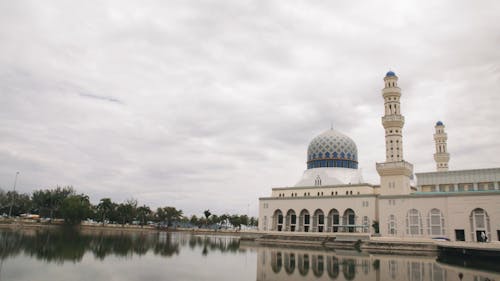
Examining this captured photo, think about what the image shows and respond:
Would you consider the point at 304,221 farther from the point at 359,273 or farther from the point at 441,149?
the point at 359,273

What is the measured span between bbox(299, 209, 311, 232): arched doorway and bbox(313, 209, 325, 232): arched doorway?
879mm

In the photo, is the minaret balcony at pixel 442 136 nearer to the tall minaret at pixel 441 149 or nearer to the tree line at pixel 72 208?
the tall minaret at pixel 441 149

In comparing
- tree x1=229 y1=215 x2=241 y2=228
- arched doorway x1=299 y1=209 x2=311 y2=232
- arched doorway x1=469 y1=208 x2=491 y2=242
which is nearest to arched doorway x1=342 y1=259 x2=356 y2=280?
arched doorway x1=469 y1=208 x2=491 y2=242

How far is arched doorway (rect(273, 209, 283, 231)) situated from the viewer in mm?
51938

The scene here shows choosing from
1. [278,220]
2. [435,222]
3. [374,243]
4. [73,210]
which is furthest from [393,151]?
[73,210]

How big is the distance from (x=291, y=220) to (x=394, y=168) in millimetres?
15974

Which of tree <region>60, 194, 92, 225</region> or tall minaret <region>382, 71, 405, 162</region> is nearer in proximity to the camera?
tall minaret <region>382, 71, 405, 162</region>

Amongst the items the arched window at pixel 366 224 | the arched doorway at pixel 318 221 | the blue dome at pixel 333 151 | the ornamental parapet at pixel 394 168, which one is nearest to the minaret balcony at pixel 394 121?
the ornamental parapet at pixel 394 168

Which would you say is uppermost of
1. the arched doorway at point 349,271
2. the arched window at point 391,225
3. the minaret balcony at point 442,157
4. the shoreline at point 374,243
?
the minaret balcony at point 442,157

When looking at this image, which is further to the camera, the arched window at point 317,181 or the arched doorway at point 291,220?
the arched window at point 317,181

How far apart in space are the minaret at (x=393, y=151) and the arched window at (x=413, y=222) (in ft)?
8.24

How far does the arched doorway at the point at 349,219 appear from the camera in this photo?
45.2m

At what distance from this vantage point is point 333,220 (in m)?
47.4

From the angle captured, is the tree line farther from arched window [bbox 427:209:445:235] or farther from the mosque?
arched window [bbox 427:209:445:235]
